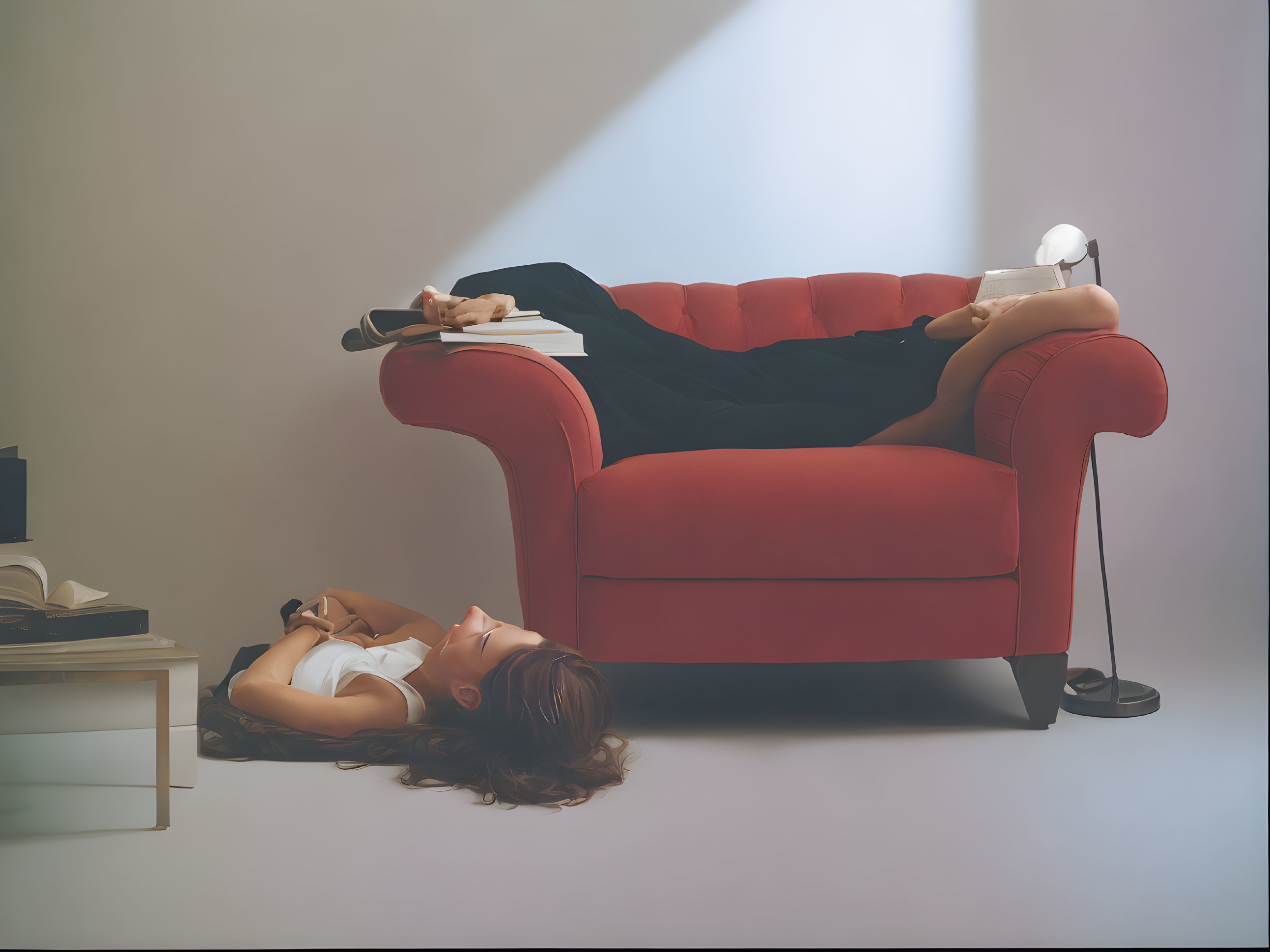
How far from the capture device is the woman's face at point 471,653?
54.9 inches

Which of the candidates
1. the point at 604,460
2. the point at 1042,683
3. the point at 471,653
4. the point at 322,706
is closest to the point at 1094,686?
the point at 1042,683

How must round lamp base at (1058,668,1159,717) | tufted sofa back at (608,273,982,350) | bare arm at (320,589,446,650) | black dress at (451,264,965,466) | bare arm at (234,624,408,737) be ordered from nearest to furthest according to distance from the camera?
bare arm at (234,624,408,737), round lamp base at (1058,668,1159,717), bare arm at (320,589,446,650), black dress at (451,264,965,466), tufted sofa back at (608,273,982,350)

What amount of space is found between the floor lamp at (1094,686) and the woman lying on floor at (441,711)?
3.19 feet

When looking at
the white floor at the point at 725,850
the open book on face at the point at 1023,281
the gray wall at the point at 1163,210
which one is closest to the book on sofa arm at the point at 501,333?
the white floor at the point at 725,850

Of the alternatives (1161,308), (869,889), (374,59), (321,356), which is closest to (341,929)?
(869,889)

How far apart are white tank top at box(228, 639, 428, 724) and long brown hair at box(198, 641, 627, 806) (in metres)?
0.07

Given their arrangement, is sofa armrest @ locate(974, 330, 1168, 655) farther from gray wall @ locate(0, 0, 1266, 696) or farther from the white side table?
the white side table

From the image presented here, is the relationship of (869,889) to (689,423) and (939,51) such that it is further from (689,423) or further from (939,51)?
(939,51)

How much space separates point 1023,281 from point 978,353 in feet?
0.86

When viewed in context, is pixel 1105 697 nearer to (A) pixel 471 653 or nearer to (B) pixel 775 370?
(B) pixel 775 370

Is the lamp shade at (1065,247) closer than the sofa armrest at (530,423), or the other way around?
the sofa armrest at (530,423)

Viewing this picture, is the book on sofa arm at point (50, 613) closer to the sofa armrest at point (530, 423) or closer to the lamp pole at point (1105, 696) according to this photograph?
the sofa armrest at point (530, 423)

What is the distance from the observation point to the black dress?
6.23ft

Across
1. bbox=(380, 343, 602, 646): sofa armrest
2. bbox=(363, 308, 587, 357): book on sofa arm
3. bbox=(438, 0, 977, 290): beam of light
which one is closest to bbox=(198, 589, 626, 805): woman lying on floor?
bbox=(380, 343, 602, 646): sofa armrest
